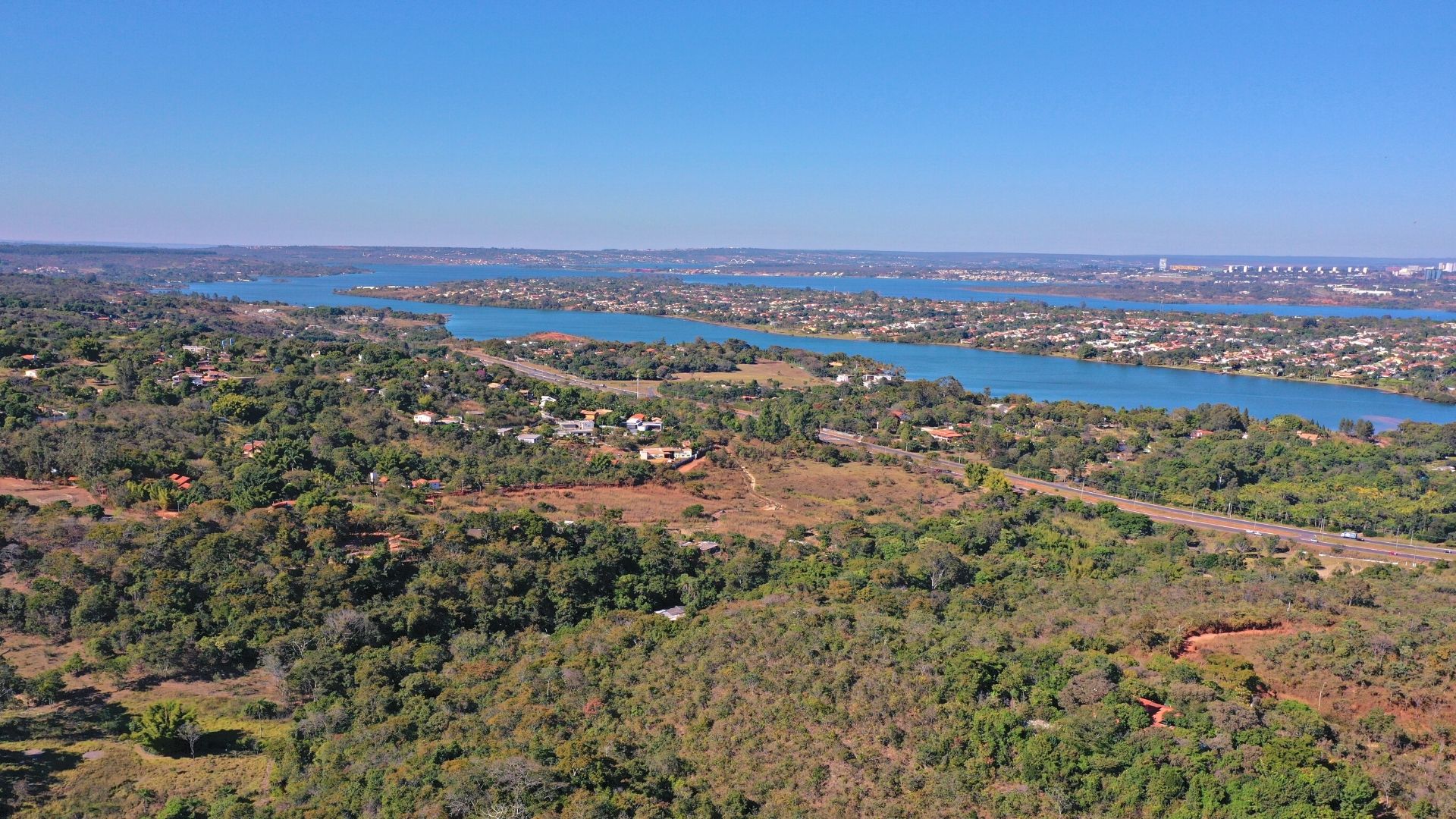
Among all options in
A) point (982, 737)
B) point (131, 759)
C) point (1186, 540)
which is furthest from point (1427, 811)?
point (131, 759)

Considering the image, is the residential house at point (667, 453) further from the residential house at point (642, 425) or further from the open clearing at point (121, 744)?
the open clearing at point (121, 744)

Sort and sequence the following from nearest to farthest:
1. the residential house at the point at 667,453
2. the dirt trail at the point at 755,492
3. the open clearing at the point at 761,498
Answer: the open clearing at the point at 761,498 → the dirt trail at the point at 755,492 → the residential house at the point at 667,453

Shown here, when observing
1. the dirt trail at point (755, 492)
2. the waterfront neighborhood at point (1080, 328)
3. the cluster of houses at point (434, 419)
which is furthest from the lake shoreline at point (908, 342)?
the cluster of houses at point (434, 419)

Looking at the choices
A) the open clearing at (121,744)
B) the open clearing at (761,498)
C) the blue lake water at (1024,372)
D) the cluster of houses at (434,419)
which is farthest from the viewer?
the blue lake water at (1024,372)

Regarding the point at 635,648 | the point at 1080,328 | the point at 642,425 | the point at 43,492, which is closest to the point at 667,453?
the point at 642,425

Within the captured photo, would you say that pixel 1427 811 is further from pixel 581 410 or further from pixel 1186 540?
pixel 581 410
